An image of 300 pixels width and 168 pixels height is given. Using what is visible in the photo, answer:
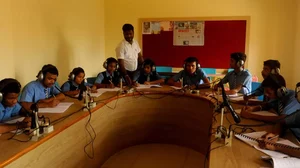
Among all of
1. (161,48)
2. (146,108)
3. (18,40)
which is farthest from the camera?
(161,48)

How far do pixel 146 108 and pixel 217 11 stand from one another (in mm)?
2254

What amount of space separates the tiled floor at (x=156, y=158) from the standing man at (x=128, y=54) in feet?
3.12

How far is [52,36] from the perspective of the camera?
3529mm

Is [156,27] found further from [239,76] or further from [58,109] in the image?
[58,109]

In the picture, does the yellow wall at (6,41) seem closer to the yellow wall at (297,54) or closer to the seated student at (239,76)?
the seated student at (239,76)

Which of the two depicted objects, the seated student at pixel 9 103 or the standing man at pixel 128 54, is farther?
the standing man at pixel 128 54

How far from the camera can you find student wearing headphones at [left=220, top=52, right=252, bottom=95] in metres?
3.05

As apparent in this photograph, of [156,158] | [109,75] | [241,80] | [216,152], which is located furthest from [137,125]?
[216,152]

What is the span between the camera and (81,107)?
2.33 metres

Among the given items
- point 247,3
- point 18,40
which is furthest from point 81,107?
point 247,3

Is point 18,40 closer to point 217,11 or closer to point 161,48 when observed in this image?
point 161,48

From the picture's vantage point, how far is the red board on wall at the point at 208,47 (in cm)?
451

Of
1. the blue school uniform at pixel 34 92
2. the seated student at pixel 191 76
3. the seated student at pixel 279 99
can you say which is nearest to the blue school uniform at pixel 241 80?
the seated student at pixel 191 76

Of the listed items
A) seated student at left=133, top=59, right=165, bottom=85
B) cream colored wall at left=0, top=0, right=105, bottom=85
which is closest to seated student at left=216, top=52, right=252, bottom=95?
seated student at left=133, top=59, right=165, bottom=85
